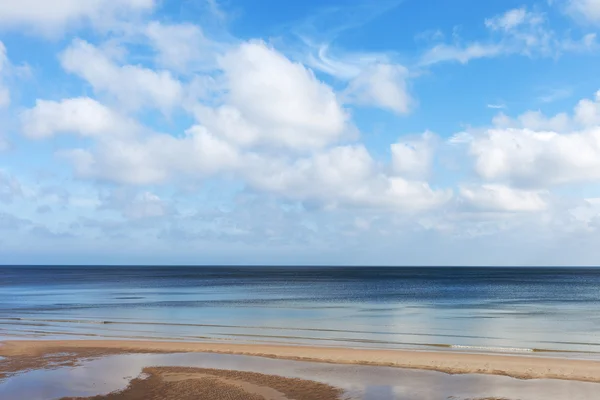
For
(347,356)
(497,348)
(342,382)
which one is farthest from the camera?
(497,348)

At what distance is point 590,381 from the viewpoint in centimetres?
1791

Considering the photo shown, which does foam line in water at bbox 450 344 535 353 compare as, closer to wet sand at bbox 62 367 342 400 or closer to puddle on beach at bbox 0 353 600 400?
puddle on beach at bbox 0 353 600 400

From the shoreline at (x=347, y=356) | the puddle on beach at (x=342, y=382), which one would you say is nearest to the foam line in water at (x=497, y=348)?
the shoreline at (x=347, y=356)

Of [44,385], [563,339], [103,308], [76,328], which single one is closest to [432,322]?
[563,339]

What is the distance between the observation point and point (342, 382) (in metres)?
17.8

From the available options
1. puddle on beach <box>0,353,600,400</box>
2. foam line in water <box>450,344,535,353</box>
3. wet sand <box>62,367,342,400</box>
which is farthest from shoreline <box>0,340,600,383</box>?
wet sand <box>62,367,342,400</box>

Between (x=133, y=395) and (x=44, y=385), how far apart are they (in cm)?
356

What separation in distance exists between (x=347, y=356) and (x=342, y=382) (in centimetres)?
504

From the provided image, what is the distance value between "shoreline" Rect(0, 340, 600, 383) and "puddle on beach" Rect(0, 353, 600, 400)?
3.46ft

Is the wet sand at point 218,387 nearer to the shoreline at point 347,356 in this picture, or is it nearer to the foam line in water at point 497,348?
the shoreline at point 347,356

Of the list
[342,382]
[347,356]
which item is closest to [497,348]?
[347,356]

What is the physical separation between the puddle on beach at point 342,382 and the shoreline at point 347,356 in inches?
41.5

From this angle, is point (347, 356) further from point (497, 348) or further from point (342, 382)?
point (497, 348)

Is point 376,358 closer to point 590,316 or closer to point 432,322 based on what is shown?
point 432,322
